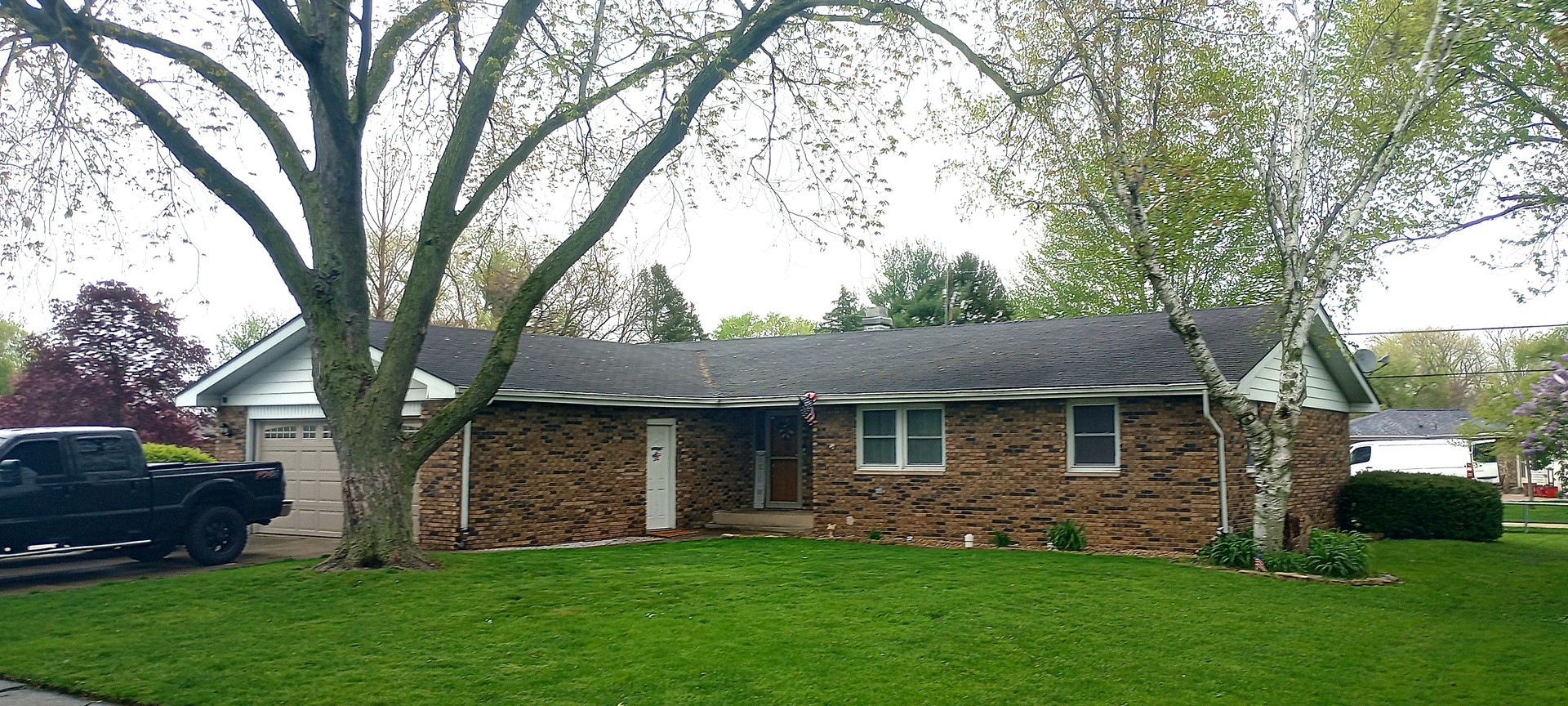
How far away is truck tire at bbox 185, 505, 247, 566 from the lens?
13.7 meters

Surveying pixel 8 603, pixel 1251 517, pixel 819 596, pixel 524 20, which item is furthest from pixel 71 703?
pixel 1251 517

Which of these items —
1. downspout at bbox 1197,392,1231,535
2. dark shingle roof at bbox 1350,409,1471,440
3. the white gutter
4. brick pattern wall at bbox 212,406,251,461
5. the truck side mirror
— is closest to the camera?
the truck side mirror

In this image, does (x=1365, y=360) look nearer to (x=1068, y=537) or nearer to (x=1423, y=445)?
(x=1068, y=537)

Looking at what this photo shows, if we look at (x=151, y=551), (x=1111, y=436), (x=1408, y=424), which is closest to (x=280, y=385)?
(x=151, y=551)

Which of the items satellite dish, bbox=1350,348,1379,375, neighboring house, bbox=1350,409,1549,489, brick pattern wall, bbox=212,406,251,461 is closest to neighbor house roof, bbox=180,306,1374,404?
satellite dish, bbox=1350,348,1379,375

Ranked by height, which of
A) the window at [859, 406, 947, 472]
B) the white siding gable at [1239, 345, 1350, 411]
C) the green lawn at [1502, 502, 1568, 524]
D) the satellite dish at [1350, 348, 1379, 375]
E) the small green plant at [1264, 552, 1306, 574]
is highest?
the satellite dish at [1350, 348, 1379, 375]

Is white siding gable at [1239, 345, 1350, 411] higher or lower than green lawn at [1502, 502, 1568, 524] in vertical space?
higher

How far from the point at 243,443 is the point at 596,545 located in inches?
270

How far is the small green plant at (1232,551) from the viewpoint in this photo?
1373cm

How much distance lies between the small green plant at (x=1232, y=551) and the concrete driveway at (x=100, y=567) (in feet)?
38.9

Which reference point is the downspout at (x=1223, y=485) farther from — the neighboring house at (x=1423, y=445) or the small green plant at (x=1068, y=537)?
the neighboring house at (x=1423, y=445)

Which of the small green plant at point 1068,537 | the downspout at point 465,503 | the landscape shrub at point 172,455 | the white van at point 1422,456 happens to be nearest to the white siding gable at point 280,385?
the landscape shrub at point 172,455

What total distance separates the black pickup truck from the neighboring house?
101 ft

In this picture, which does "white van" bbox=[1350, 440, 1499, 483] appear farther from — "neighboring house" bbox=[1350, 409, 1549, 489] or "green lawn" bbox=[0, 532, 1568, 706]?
"green lawn" bbox=[0, 532, 1568, 706]
